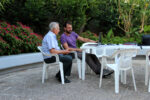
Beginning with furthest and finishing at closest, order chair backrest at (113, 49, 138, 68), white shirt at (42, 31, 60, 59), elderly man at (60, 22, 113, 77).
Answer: elderly man at (60, 22, 113, 77)
white shirt at (42, 31, 60, 59)
chair backrest at (113, 49, 138, 68)

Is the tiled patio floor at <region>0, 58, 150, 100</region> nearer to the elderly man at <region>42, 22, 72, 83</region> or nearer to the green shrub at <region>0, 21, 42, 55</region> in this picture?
the elderly man at <region>42, 22, 72, 83</region>

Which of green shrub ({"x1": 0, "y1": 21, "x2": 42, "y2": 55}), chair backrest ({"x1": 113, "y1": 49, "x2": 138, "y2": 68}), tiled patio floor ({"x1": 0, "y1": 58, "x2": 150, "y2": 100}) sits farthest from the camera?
green shrub ({"x1": 0, "y1": 21, "x2": 42, "y2": 55})

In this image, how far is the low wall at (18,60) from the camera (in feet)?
17.1

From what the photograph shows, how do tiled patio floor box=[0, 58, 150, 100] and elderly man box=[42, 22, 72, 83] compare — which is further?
elderly man box=[42, 22, 72, 83]

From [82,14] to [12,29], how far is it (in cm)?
362

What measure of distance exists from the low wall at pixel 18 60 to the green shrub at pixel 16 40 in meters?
0.35

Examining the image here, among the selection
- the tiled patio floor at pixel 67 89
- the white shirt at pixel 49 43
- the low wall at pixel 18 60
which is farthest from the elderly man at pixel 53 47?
the low wall at pixel 18 60

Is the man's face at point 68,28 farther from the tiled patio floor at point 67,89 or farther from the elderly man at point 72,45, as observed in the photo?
the tiled patio floor at point 67,89

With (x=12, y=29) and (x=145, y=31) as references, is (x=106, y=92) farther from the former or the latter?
(x=145, y=31)

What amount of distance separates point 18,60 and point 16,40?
0.62 meters

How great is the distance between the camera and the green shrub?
5742 millimetres

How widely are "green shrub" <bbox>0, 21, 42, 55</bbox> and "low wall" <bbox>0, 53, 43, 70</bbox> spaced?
0.35 meters

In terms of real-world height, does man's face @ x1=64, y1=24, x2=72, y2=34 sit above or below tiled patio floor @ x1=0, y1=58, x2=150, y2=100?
above

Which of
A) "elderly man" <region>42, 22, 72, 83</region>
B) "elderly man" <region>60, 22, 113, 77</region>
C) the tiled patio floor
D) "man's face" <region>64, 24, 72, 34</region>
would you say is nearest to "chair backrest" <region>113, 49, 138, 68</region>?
the tiled patio floor
